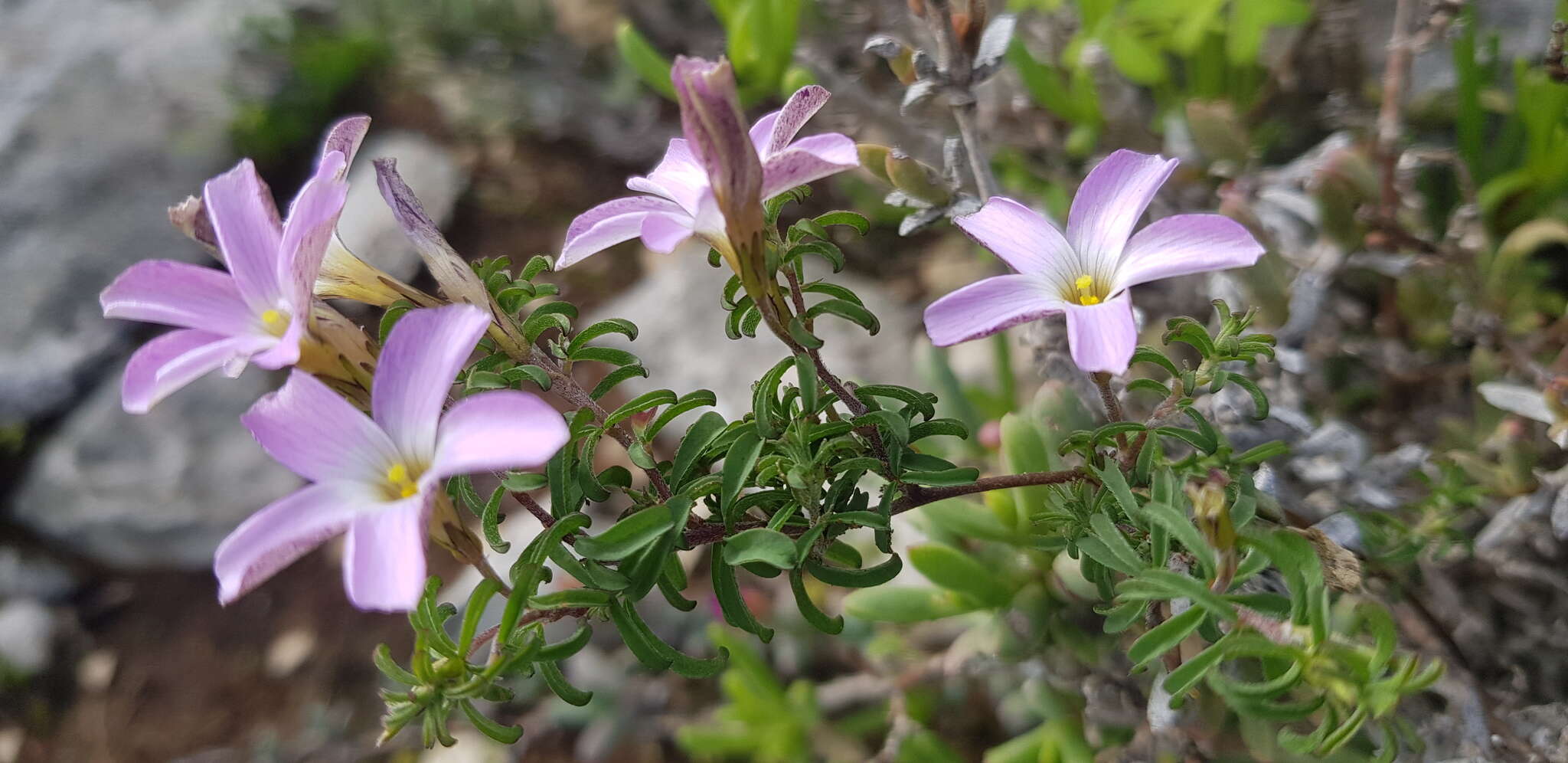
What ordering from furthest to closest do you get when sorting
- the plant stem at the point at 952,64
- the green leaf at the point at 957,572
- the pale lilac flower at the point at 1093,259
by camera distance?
the green leaf at the point at 957,572, the plant stem at the point at 952,64, the pale lilac flower at the point at 1093,259

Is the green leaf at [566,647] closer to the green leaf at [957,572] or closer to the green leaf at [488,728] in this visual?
the green leaf at [488,728]

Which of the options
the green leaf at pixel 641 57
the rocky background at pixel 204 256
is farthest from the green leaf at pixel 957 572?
the green leaf at pixel 641 57

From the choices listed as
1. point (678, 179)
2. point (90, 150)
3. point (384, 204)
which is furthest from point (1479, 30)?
point (90, 150)

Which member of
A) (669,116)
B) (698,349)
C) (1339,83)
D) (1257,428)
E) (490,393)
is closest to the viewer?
(490,393)

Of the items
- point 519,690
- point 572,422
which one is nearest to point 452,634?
point 519,690

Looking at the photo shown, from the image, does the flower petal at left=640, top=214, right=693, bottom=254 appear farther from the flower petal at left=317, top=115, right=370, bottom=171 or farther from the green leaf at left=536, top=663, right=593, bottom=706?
the green leaf at left=536, top=663, right=593, bottom=706

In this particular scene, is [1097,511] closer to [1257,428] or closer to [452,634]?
[1257,428]
